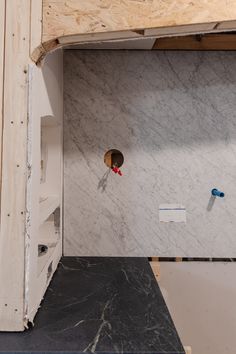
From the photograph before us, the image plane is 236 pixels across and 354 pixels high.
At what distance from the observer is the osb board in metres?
0.96

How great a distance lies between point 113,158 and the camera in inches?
76.2

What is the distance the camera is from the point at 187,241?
1926 millimetres

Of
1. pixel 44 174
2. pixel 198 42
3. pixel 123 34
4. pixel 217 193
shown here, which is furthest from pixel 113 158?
pixel 123 34

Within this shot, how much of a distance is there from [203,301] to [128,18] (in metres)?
1.69

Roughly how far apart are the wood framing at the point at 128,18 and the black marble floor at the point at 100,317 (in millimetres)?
959

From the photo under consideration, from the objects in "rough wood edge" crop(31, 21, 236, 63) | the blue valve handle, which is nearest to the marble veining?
the blue valve handle

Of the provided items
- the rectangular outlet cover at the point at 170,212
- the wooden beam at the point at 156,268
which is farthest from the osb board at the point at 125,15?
the wooden beam at the point at 156,268

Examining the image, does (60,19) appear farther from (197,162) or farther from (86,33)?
(197,162)

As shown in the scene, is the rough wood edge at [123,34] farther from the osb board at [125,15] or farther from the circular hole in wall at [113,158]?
the circular hole in wall at [113,158]

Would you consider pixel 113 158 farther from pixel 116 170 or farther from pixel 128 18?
pixel 128 18

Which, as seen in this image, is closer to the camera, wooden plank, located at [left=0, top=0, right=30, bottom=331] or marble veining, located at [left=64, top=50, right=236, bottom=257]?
wooden plank, located at [left=0, top=0, right=30, bottom=331]

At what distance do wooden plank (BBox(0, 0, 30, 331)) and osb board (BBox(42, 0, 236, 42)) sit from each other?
0.16m

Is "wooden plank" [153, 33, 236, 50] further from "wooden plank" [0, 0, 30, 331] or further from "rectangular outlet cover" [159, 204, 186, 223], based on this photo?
"wooden plank" [0, 0, 30, 331]

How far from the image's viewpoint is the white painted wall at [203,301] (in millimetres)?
1893
